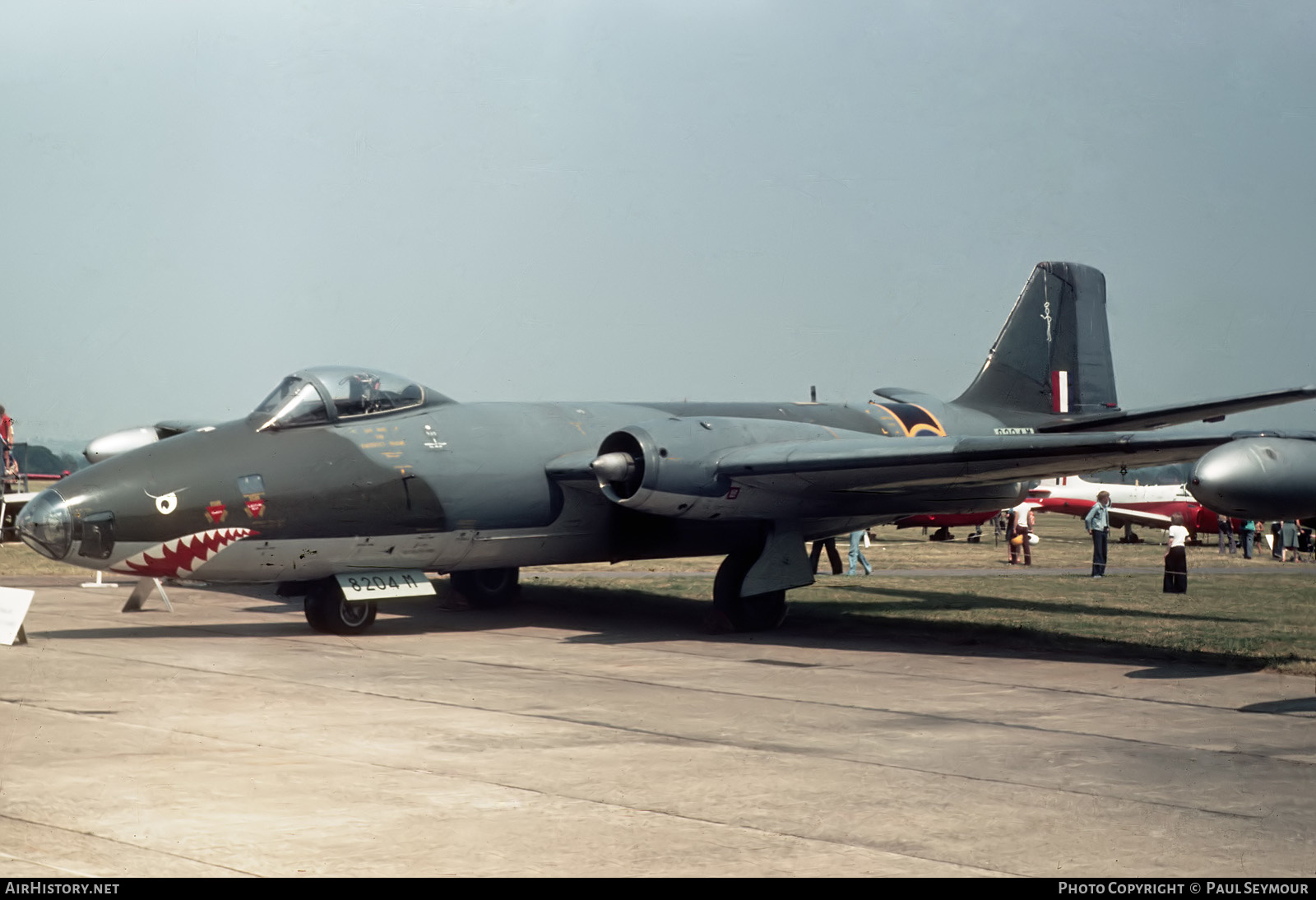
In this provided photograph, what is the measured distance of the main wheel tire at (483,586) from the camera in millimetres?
19141

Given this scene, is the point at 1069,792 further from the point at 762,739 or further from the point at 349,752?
the point at 349,752

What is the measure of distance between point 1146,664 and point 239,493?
32.1 feet

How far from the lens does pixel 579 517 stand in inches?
654

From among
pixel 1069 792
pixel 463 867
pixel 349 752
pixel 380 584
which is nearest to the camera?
pixel 463 867

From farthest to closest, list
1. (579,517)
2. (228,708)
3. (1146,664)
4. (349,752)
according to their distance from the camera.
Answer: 1. (579,517)
2. (1146,664)
3. (228,708)
4. (349,752)

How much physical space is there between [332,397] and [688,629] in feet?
18.1

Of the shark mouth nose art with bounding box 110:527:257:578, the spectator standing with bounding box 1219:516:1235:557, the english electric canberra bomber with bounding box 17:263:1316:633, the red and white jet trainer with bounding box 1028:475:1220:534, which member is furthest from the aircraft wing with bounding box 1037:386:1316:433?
the red and white jet trainer with bounding box 1028:475:1220:534

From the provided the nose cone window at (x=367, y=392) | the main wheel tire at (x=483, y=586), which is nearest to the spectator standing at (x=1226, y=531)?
the main wheel tire at (x=483, y=586)

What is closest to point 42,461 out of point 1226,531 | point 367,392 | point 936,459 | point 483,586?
point 483,586

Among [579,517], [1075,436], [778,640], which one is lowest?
[778,640]

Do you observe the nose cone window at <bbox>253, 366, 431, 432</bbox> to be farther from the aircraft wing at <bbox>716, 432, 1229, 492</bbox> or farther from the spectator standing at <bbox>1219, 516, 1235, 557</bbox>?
the spectator standing at <bbox>1219, 516, 1235, 557</bbox>

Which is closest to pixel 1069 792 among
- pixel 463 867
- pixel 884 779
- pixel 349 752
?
pixel 884 779

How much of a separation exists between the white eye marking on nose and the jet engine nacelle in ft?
15.0

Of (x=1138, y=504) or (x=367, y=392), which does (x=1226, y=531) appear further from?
(x=367, y=392)
